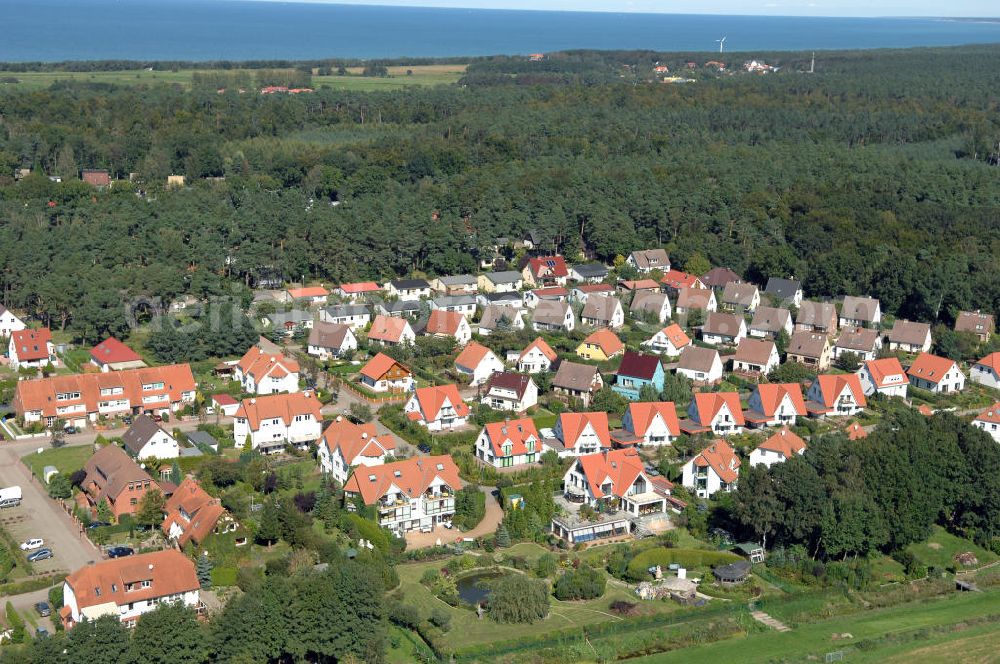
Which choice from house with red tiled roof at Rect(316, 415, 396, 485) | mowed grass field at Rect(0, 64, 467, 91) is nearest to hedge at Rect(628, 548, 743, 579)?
house with red tiled roof at Rect(316, 415, 396, 485)

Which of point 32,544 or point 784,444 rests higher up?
point 784,444

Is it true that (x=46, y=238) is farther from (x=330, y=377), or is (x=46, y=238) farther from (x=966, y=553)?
(x=966, y=553)

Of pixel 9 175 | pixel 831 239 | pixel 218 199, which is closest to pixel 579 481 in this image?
pixel 831 239

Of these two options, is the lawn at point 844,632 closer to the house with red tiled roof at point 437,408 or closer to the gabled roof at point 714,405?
the gabled roof at point 714,405

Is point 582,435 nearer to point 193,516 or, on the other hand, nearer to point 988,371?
point 193,516

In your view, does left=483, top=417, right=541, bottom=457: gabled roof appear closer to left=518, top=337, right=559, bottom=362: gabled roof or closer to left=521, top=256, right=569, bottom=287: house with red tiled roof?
left=518, top=337, right=559, bottom=362: gabled roof

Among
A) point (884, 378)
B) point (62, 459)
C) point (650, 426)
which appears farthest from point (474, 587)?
point (884, 378)

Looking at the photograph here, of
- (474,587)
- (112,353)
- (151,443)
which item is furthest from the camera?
(112,353)
